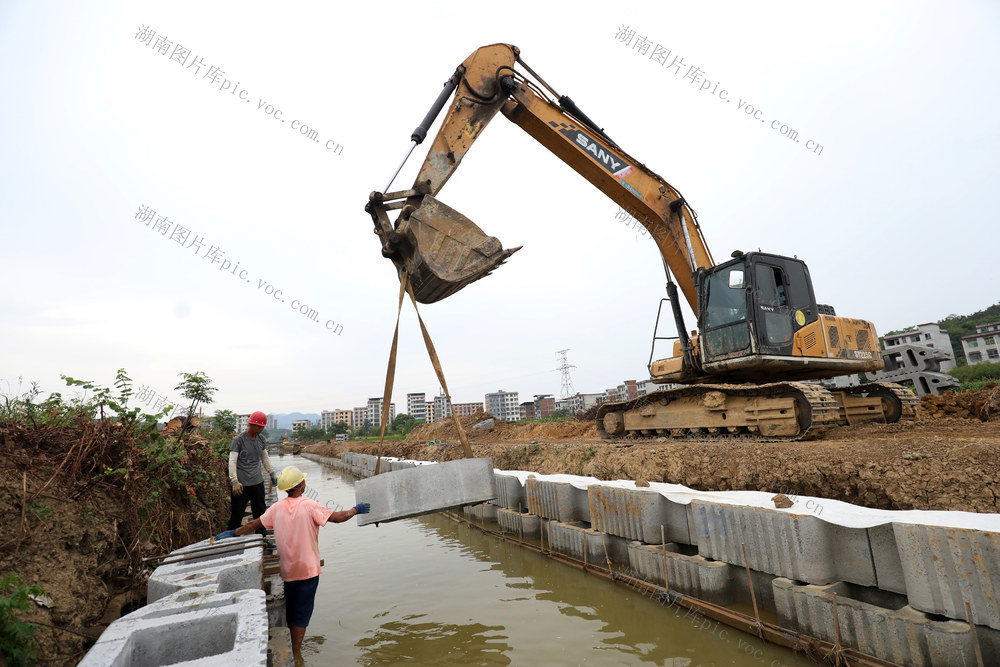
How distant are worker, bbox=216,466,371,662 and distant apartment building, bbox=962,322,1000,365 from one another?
5930cm

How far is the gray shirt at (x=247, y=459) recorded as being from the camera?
5770mm

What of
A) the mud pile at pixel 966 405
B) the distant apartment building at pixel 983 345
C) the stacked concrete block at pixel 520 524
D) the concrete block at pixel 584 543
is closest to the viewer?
the concrete block at pixel 584 543

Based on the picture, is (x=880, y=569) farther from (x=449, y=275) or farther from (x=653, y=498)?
(x=449, y=275)

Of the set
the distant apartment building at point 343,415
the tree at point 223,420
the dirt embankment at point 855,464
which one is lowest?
the dirt embankment at point 855,464

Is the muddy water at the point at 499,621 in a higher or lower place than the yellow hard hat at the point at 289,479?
lower

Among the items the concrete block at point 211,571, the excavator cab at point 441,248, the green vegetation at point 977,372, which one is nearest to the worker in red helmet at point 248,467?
the concrete block at point 211,571

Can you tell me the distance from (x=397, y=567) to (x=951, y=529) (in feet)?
20.4

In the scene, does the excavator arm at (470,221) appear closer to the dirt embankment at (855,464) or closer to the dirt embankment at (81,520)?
the dirt embankment at (81,520)

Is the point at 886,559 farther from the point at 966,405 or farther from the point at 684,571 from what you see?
the point at 966,405

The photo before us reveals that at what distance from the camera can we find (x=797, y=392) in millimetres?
7988

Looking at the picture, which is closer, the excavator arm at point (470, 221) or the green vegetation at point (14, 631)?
→ the green vegetation at point (14, 631)

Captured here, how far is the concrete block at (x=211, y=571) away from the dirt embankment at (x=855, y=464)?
4.69 meters

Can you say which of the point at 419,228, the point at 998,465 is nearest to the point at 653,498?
the point at 998,465

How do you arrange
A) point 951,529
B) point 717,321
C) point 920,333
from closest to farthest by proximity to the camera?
point 951,529 → point 717,321 → point 920,333
